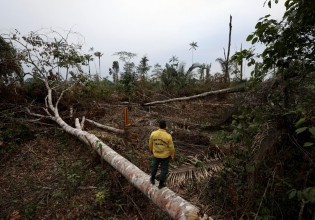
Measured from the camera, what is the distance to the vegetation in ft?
10.8

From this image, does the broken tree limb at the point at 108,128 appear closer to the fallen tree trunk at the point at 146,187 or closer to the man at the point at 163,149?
the fallen tree trunk at the point at 146,187

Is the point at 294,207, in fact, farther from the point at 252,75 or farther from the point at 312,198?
the point at 252,75

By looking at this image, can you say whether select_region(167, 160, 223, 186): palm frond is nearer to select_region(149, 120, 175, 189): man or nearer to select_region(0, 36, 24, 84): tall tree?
select_region(149, 120, 175, 189): man

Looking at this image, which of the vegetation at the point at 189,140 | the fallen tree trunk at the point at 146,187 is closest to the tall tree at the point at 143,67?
the vegetation at the point at 189,140

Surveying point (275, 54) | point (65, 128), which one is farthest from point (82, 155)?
point (275, 54)

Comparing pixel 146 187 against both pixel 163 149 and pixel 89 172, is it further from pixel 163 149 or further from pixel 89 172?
pixel 89 172

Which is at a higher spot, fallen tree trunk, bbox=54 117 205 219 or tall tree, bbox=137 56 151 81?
tall tree, bbox=137 56 151 81

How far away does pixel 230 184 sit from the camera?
421cm

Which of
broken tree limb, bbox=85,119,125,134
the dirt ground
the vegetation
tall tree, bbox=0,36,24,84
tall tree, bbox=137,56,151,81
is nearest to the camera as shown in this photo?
the vegetation

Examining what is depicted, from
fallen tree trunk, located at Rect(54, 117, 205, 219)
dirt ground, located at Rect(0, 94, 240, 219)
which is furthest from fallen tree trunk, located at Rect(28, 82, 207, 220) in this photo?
dirt ground, located at Rect(0, 94, 240, 219)

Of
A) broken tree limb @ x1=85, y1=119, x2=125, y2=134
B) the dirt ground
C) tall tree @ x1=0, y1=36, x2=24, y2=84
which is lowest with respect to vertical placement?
the dirt ground

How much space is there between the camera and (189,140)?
724 centimetres

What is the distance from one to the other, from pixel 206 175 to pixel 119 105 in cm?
721

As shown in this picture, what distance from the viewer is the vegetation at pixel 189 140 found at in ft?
10.8
